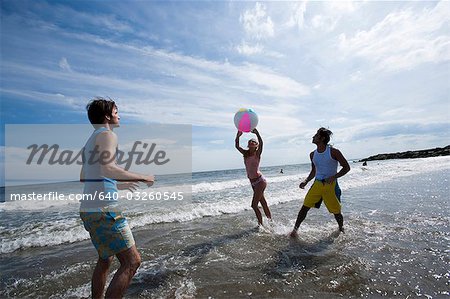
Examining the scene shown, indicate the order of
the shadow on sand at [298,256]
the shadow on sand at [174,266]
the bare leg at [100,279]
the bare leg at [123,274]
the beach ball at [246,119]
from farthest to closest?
the beach ball at [246,119]
the shadow on sand at [298,256]
the shadow on sand at [174,266]
the bare leg at [100,279]
the bare leg at [123,274]

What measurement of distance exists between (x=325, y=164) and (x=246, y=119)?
6.90 ft

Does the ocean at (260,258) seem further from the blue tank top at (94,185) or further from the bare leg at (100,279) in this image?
the blue tank top at (94,185)

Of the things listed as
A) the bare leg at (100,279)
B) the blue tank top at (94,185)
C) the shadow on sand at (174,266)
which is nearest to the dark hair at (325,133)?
the shadow on sand at (174,266)

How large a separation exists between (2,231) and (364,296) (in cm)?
993

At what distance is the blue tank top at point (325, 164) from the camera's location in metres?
5.31

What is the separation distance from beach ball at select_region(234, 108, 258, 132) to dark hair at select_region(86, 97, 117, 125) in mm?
3954

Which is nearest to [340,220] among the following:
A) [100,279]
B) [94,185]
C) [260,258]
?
[260,258]

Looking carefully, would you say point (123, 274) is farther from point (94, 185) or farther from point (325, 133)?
point (325, 133)

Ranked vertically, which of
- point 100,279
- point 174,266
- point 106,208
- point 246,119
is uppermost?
point 246,119

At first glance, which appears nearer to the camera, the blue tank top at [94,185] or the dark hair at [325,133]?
the blue tank top at [94,185]

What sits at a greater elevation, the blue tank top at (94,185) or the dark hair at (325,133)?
the dark hair at (325,133)

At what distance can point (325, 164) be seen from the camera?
535 centimetres

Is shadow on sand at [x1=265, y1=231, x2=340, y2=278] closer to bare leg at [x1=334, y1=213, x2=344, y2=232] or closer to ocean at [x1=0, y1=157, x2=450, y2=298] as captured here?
ocean at [x1=0, y1=157, x2=450, y2=298]

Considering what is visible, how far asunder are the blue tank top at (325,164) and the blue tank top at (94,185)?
4223 millimetres
